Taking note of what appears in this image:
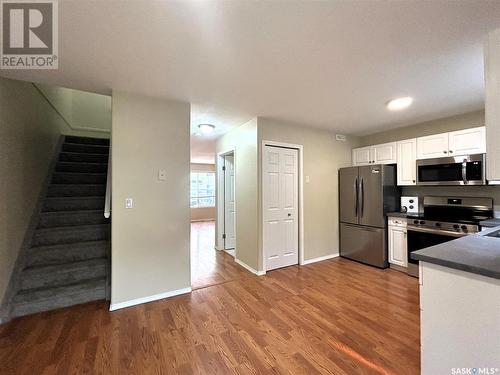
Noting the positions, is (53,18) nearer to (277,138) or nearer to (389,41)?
(389,41)

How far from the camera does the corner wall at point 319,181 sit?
384cm

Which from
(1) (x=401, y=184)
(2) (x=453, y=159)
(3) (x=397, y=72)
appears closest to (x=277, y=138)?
(3) (x=397, y=72)

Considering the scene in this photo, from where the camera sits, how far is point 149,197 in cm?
260

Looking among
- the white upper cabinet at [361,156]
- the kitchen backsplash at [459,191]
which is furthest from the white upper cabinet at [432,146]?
the white upper cabinet at [361,156]

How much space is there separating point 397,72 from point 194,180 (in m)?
7.75

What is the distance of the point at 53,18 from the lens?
1407mm

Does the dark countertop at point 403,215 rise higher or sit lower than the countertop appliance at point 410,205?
lower

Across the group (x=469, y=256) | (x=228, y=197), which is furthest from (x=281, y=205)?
(x=469, y=256)

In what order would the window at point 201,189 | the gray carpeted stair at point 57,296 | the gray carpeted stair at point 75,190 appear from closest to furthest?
1. the gray carpeted stair at point 57,296
2. the gray carpeted stair at point 75,190
3. the window at point 201,189

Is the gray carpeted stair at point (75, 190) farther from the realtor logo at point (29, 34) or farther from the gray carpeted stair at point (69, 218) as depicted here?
the realtor logo at point (29, 34)

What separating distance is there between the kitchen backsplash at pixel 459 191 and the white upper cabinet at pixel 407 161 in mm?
326

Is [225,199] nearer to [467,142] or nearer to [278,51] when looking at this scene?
[278,51]

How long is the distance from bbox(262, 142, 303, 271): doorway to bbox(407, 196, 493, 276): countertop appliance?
1659mm

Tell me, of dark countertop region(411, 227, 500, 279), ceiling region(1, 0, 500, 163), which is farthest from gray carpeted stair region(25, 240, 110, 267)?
dark countertop region(411, 227, 500, 279)
